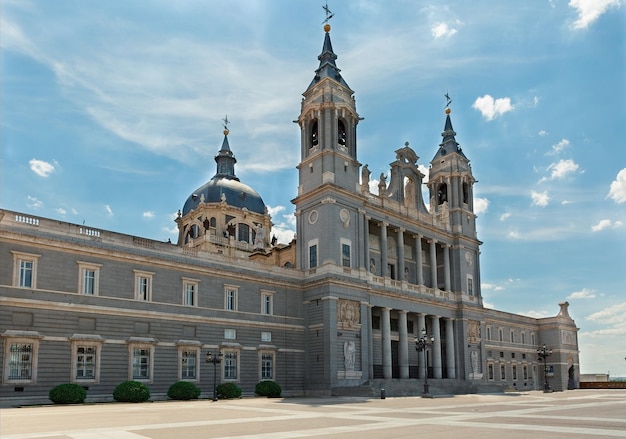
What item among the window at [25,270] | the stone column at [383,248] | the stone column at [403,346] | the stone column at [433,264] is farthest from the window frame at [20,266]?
the stone column at [433,264]

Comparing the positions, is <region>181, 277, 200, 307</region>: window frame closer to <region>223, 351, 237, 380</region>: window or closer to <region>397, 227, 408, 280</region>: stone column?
<region>223, 351, 237, 380</region>: window

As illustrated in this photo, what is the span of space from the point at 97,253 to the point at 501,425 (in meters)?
27.4

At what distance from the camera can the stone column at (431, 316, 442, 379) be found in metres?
59.6

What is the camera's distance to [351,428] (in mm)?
19453

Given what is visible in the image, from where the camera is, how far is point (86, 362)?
36.8 meters

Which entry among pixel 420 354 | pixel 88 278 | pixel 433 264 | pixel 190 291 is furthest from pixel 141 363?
pixel 433 264

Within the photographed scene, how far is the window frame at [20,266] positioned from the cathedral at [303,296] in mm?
79

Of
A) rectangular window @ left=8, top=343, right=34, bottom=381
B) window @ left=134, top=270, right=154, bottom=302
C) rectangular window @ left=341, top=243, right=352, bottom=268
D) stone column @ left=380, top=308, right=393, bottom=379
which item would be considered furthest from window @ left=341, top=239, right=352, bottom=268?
rectangular window @ left=8, top=343, right=34, bottom=381

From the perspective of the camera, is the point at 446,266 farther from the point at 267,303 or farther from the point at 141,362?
the point at 141,362

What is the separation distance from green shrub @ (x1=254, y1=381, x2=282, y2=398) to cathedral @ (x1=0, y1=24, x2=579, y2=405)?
1.11 meters

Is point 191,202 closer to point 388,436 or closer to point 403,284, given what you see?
point 403,284

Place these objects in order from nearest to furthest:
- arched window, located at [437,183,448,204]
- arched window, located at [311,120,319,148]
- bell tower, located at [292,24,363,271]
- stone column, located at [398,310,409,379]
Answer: bell tower, located at [292,24,363,271], arched window, located at [311,120,319,148], stone column, located at [398,310,409,379], arched window, located at [437,183,448,204]

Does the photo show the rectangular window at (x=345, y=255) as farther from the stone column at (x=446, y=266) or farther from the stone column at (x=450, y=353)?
the stone column at (x=450, y=353)

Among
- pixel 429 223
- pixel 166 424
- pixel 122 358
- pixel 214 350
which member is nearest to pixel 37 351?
pixel 122 358
